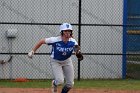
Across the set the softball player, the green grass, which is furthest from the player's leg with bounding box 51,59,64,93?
the green grass

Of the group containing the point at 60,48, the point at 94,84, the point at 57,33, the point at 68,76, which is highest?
the point at 60,48

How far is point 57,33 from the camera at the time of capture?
53.7ft

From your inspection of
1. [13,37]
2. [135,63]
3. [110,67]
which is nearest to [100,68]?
[110,67]

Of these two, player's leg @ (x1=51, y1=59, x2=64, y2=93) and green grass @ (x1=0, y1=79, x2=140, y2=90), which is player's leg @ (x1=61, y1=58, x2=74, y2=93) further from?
green grass @ (x1=0, y1=79, x2=140, y2=90)

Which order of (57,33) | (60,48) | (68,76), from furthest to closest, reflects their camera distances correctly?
(57,33)
(68,76)
(60,48)

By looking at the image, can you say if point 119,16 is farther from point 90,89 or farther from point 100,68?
point 90,89

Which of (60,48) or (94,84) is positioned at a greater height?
(60,48)

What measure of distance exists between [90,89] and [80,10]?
3.62 metres

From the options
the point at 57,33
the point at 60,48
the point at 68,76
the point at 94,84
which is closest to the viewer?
the point at 60,48

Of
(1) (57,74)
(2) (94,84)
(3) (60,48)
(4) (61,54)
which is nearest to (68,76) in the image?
(1) (57,74)

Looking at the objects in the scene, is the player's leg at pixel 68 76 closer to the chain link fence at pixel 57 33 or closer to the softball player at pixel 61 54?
the softball player at pixel 61 54

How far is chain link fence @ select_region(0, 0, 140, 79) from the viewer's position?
52.7 ft

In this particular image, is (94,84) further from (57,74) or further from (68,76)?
(57,74)

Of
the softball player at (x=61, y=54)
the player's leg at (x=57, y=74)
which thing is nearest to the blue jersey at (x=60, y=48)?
the softball player at (x=61, y=54)
